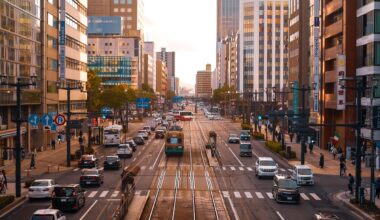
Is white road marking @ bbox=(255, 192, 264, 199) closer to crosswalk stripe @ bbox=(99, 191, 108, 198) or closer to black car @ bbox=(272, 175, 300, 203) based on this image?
black car @ bbox=(272, 175, 300, 203)

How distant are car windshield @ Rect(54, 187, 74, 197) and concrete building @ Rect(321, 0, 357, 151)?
3900 cm

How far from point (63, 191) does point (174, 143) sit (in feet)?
125

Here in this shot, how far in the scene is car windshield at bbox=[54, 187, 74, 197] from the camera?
35750 millimetres

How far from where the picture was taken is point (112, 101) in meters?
121

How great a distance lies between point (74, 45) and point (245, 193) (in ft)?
201

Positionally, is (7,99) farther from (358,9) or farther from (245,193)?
(358,9)

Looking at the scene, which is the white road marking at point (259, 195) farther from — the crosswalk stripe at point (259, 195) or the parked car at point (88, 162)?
the parked car at point (88, 162)

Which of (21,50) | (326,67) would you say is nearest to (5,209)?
(21,50)

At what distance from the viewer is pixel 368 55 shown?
220 feet

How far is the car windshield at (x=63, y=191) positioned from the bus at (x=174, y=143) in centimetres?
3755

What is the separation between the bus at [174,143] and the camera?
7319 cm

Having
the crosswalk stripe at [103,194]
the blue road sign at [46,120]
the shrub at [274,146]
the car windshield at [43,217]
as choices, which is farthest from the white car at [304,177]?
the car windshield at [43,217]

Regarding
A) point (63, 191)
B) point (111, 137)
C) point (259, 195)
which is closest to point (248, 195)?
point (259, 195)

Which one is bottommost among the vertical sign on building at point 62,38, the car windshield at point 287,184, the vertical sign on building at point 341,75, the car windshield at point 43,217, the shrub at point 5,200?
the shrub at point 5,200
